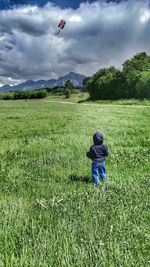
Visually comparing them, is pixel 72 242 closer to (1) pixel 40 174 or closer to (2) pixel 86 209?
(2) pixel 86 209

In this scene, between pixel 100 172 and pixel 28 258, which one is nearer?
pixel 28 258

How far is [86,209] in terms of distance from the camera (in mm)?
5891

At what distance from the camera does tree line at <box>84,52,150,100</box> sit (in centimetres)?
9300

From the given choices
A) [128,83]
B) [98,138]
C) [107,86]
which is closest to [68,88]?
[107,86]

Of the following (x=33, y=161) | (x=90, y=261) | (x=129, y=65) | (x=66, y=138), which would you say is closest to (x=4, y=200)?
(x=90, y=261)

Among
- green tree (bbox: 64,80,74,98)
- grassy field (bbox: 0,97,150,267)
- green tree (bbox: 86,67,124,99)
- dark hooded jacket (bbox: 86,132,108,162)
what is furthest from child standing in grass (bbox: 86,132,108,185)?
green tree (bbox: 64,80,74,98)

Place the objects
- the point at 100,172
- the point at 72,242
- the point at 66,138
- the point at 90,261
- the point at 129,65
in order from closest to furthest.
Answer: the point at 90,261
the point at 72,242
the point at 100,172
the point at 66,138
the point at 129,65

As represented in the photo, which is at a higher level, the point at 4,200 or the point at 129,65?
the point at 129,65

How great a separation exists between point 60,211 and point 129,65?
389 ft

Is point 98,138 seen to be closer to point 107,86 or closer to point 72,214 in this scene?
point 72,214

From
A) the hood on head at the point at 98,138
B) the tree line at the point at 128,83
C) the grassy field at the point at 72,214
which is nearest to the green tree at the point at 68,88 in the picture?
the tree line at the point at 128,83

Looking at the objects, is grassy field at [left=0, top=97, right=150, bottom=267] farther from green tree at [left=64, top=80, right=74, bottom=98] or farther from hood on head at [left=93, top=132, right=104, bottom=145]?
green tree at [left=64, top=80, right=74, bottom=98]

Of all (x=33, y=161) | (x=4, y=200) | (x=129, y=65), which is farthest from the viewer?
(x=129, y=65)

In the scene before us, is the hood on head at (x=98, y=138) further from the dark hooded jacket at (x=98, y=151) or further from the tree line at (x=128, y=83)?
the tree line at (x=128, y=83)
